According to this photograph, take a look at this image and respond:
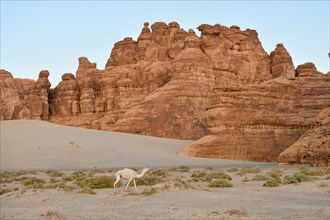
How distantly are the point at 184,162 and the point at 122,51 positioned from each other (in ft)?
174

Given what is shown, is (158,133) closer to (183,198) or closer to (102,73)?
(102,73)

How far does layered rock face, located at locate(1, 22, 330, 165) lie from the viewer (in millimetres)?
40438

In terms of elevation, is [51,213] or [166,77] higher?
[166,77]

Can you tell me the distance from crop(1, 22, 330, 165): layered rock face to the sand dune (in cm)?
365

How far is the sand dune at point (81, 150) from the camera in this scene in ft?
124

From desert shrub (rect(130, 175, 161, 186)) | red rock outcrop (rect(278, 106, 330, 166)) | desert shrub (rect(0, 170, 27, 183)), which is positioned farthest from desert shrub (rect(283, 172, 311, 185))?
desert shrub (rect(0, 170, 27, 183))

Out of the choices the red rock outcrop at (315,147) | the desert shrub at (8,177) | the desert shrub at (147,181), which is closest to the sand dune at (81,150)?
the red rock outcrop at (315,147)

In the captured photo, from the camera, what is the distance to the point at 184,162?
3794cm

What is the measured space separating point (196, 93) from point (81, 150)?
23.0 meters

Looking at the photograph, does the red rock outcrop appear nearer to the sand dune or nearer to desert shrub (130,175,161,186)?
the sand dune

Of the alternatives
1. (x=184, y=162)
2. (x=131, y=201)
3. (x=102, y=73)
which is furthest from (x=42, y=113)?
(x=131, y=201)

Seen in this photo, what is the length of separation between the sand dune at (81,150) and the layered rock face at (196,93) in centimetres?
365

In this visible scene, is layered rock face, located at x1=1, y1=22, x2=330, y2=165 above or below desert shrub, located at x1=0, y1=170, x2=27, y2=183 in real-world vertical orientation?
above

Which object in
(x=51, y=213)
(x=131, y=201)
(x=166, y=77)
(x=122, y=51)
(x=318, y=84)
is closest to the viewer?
(x=51, y=213)
